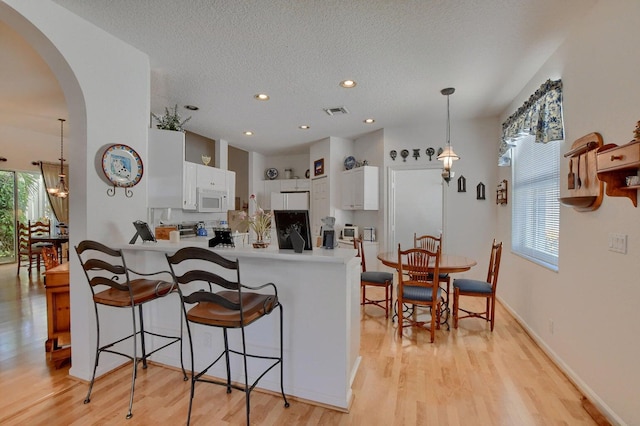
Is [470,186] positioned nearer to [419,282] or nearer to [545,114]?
[545,114]

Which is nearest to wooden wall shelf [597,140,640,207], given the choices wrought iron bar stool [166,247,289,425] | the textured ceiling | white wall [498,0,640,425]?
white wall [498,0,640,425]

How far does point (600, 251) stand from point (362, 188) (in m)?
3.40

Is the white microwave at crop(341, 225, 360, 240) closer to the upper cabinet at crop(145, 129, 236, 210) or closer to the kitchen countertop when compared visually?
the upper cabinet at crop(145, 129, 236, 210)

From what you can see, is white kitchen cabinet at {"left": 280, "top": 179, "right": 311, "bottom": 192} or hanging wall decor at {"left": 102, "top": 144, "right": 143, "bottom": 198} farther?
white kitchen cabinet at {"left": 280, "top": 179, "right": 311, "bottom": 192}

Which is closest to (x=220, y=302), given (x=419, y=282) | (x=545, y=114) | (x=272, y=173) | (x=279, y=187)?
(x=419, y=282)

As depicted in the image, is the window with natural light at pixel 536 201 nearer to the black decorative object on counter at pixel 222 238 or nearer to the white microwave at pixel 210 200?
the black decorative object on counter at pixel 222 238

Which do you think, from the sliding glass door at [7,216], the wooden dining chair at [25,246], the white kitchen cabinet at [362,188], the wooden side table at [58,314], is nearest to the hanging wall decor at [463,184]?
the white kitchen cabinet at [362,188]

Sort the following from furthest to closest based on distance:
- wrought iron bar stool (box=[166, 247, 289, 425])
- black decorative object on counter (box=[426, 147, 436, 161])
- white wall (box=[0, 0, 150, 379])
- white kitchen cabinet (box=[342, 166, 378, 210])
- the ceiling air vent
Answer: white kitchen cabinet (box=[342, 166, 378, 210]) < black decorative object on counter (box=[426, 147, 436, 161]) < the ceiling air vent < white wall (box=[0, 0, 150, 379]) < wrought iron bar stool (box=[166, 247, 289, 425])

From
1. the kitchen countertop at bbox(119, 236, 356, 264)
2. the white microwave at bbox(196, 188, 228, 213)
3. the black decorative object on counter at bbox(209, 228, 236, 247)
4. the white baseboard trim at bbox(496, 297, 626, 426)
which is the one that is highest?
the white microwave at bbox(196, 188, 228, 213)

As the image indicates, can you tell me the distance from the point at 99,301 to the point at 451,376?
263 centimetres

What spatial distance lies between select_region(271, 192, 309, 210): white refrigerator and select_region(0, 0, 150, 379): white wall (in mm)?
3960

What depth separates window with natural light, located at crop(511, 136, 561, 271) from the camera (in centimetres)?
291

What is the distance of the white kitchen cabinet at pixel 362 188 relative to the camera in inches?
204

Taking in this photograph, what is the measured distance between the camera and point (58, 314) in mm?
2646
